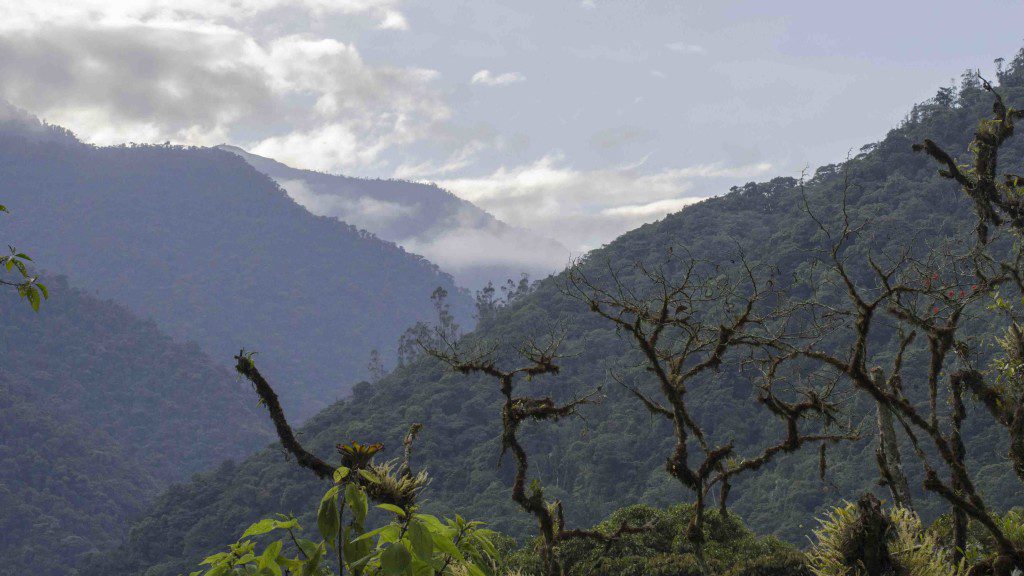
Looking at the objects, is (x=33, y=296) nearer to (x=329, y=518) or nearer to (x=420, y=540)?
(x=329, y=518)

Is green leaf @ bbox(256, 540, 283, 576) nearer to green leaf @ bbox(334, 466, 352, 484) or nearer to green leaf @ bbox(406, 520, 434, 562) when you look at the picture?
green leaf @ bbox(334, 466, 352, 484)

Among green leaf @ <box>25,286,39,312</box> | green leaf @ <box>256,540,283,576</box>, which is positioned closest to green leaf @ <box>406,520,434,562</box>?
green leaf @ <box>256,540,283,576</box>

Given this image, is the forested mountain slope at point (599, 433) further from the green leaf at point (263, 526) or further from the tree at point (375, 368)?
the green leaf at point (263, 526)

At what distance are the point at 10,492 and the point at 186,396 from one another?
168 ft

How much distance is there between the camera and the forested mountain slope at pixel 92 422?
6950cm

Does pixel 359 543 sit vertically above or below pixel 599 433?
above

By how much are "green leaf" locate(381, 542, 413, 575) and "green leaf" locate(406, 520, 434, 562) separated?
1.0 inches

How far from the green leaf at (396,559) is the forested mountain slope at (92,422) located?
239ft

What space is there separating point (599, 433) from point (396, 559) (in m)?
56.0

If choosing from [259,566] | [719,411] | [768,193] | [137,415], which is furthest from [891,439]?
[137,415]

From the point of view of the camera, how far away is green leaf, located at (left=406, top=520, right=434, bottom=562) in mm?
1950

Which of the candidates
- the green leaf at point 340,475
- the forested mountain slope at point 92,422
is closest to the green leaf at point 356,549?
the green leaf at point 340,475

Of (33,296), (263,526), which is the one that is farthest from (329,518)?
(33,296)

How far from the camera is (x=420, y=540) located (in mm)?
1980
